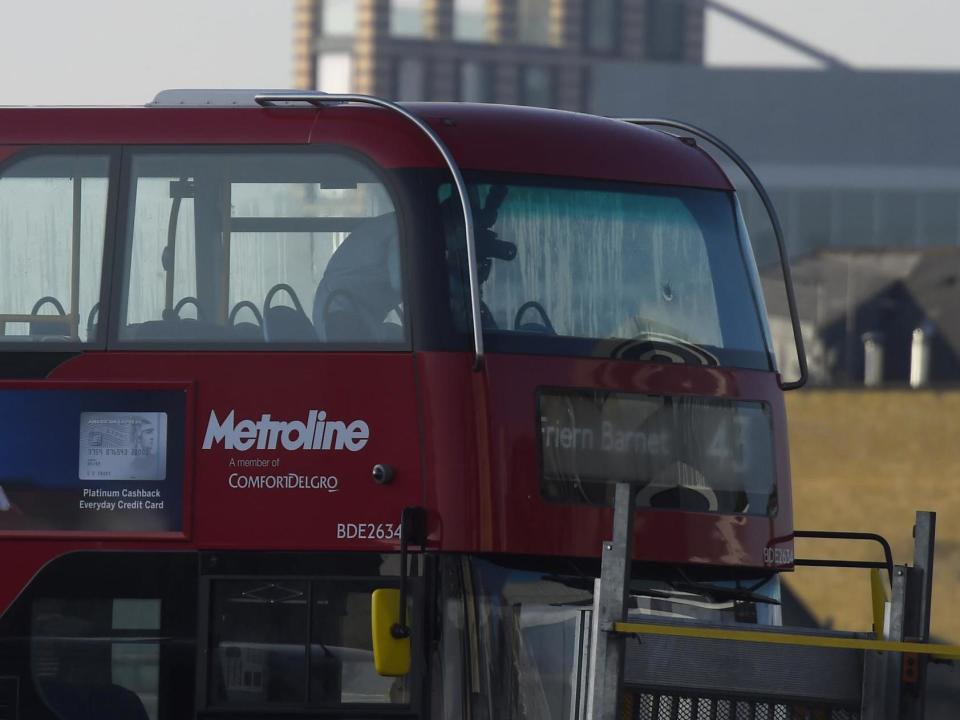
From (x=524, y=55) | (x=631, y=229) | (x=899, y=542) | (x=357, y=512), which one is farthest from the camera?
(x=524, y=55)

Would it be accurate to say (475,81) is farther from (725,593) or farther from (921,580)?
(921,580)

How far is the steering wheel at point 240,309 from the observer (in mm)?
8047

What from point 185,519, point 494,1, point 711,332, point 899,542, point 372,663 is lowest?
point 899,542

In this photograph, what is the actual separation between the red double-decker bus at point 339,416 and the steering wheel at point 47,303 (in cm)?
2

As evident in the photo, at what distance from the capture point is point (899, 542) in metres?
36.5

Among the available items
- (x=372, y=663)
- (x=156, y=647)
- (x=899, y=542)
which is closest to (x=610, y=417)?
(x=372, y=663)

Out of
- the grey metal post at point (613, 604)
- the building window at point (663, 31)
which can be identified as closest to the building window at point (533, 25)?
the building window at point (663, 31)

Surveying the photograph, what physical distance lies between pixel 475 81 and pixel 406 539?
79.3m

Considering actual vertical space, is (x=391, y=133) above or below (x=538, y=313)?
above

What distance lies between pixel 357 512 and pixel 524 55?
265 feet

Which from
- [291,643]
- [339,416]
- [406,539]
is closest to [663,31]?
[339,416]

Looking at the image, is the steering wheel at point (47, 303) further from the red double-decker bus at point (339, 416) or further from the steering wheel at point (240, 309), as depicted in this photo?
the steering wheel at point (240, 309)

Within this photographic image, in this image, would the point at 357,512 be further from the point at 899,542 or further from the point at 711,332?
the point at 899,542

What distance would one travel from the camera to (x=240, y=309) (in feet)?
26.5
